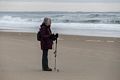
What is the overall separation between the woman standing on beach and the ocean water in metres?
0.03

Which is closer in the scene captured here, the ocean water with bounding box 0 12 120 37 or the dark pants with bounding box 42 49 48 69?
the ocean water with bounding box 0 12 120 37

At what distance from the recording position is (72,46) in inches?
76.4

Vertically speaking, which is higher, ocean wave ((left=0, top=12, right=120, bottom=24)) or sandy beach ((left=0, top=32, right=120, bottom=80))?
ocean wave ((left=0, top=12, right=120, bottom=24))

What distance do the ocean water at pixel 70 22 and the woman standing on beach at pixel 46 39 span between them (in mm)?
27

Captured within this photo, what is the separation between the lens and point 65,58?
1959mm

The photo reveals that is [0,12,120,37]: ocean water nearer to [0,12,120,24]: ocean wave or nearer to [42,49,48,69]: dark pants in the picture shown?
[0,12,120,24]: ocean wave

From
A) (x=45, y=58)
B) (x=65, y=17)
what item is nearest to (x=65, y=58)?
(x=45, y=58)

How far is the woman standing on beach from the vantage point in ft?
6.38

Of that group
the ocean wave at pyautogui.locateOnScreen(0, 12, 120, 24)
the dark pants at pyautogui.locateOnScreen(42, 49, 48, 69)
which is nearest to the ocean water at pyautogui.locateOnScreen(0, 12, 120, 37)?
the ocean wave at pyautogui.locateOnScreen(0, 12, 120, 24)

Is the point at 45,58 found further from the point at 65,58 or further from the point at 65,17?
the point at 65,17

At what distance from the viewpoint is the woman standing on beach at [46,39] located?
1944 millimetres

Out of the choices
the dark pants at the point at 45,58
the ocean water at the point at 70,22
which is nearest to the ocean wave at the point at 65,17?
the ocean water at the point at 70,22

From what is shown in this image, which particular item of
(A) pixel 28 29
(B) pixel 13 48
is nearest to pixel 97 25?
(A) pixel 28 29

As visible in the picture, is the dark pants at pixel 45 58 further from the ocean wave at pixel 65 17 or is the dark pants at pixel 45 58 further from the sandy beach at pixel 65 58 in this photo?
the ocean wave at pixel 65 17
